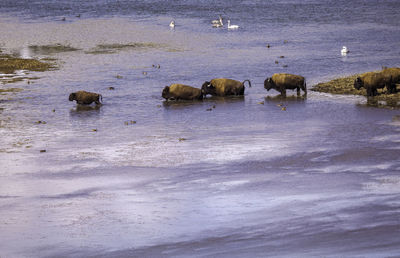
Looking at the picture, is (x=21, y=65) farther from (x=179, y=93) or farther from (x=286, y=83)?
(x=286, y=83)

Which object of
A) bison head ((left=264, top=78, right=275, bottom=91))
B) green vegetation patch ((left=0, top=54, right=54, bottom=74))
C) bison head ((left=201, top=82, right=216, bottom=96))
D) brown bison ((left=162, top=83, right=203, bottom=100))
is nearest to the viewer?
brown bison ((left=162, top=83, right=203, bottom=100))

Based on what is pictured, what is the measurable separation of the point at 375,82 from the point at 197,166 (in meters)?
12.3

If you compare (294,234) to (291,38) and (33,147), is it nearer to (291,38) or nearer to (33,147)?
(33,147)

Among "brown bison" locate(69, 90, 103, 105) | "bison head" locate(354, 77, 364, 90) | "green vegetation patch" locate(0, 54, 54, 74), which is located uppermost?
"green vegetation patch" locate(0, 54, 54, 74)

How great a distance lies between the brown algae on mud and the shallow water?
0.82 meters

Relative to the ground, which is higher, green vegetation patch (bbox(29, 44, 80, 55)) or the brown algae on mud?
green vegetation patch (bbox(29, 44, 80, 55))

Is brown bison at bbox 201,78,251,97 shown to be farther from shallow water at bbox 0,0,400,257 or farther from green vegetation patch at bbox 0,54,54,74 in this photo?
green vegetation patch at bbox 0,54,54,74

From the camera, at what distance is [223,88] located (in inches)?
1318

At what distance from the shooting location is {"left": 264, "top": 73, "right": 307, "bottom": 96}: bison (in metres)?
33.2

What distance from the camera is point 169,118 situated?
1133 inches

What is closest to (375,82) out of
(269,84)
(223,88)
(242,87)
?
(269,84)

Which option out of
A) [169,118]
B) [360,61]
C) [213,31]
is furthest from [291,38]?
[169,118]

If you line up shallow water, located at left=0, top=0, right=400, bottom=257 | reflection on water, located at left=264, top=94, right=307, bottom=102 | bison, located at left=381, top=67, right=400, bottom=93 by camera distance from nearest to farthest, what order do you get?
shallow water, located at left=0, top=0, right=400, bottom=257 → bison, located at left=381, top=67, right=400, bottom=93 → reflection on water, located at left=264, top=94, right=307, bottom=102

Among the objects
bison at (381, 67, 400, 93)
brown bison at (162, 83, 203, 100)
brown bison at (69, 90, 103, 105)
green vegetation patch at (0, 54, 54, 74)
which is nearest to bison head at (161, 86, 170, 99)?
brown bison at (162, 83, 203, 100)
